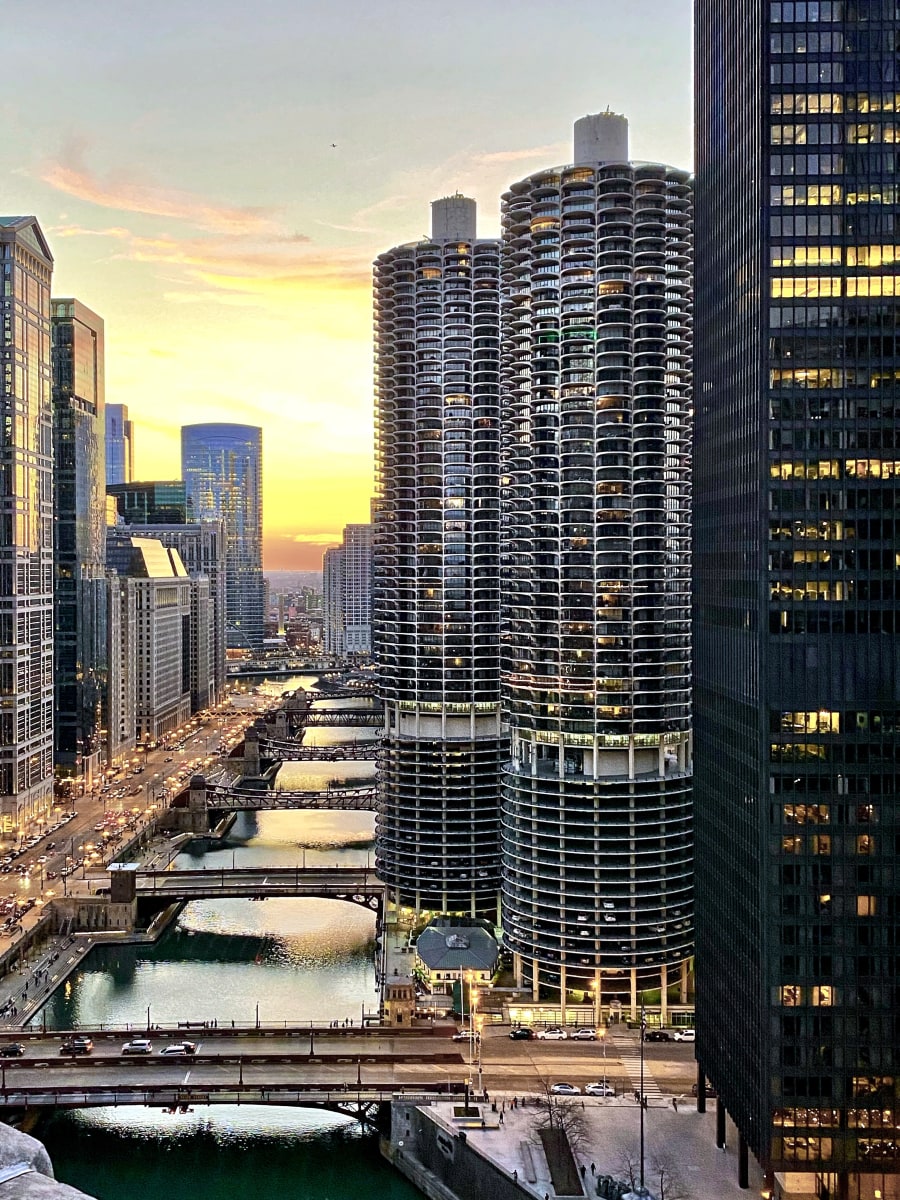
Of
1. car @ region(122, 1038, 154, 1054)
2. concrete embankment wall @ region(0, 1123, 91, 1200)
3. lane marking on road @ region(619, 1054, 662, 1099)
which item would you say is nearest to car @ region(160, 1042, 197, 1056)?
car @ region(122, 1038, 154, 1054)

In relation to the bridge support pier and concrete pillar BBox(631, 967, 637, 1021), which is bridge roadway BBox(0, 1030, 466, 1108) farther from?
the bridge support pier

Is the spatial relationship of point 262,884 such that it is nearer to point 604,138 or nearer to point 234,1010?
point 234,1010

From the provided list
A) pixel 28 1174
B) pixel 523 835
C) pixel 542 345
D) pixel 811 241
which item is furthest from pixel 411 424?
pixel 28 1174

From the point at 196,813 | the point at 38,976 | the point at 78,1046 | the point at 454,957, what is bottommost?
the point at 38,976

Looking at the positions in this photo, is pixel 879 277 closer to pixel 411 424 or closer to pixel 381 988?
pixel 411 424

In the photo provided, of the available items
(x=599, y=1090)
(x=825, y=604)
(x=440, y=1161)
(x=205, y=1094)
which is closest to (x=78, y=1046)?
(x=205, y=1094)

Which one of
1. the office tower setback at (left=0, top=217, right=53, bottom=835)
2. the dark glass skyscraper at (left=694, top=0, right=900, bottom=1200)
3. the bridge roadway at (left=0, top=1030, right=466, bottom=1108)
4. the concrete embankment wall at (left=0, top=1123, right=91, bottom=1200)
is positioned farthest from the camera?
the office tower setback at (left=0, top=217, right=53, bottom=835)
